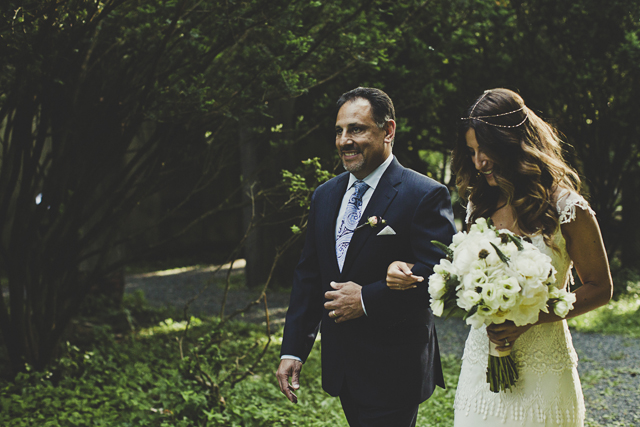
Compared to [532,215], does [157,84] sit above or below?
above

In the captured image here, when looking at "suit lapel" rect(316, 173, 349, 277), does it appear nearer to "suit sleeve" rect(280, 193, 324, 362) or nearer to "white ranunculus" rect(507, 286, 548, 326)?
"suit sleeve" rect(280, 193, 324, 362)

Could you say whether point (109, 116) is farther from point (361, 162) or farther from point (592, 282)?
Result: point (592, 282)

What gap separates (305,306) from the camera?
3.00 meters

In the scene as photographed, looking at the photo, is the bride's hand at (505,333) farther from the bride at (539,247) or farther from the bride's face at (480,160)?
the bride's face at (480,160)

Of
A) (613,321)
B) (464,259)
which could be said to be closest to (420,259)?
(464,259)

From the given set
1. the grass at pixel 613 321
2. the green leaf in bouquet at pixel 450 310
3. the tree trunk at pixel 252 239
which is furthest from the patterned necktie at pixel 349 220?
the tree trunk at pixel 252 239

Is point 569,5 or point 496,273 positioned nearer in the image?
point 496,273

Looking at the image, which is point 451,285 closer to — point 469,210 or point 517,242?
point 517,242

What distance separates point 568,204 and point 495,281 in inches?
22.9

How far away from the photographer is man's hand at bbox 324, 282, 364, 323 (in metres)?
2.64

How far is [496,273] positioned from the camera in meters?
1.97

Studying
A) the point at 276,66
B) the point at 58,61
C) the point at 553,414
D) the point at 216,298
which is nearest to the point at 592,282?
the point at 553,414

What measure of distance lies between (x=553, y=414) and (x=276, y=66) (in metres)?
3.61

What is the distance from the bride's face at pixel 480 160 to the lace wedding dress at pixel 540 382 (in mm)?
305
